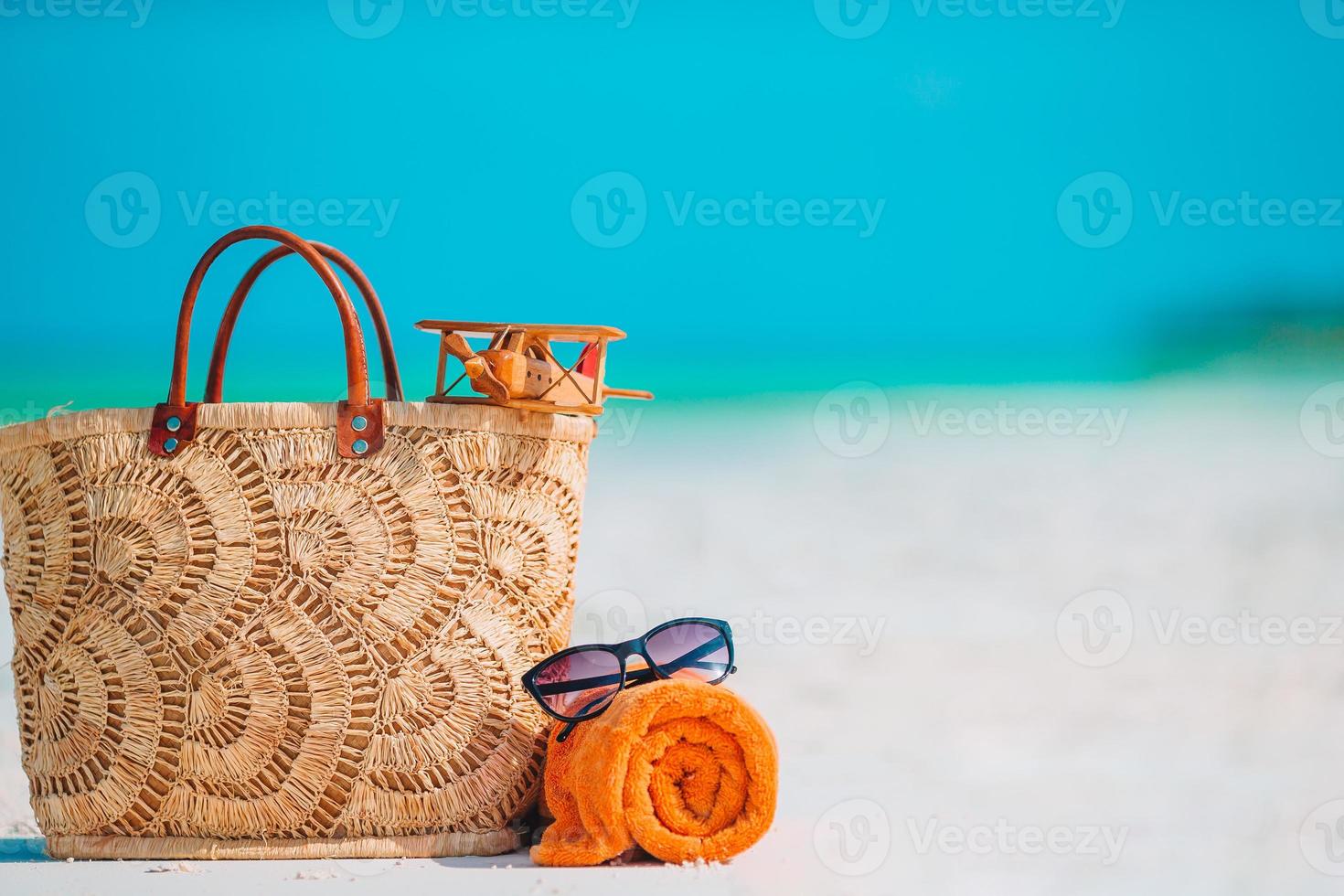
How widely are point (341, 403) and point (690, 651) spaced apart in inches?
16.0

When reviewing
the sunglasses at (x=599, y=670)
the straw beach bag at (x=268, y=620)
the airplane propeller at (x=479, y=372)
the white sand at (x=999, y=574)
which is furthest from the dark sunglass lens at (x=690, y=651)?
the white sand at (x=999, y=574)

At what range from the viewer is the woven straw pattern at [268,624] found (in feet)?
3.34

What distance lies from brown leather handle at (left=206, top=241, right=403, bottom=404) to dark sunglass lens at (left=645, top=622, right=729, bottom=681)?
370 millimetres

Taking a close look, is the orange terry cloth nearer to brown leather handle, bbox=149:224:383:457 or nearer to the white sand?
brown leather handle, bbox=149:224:383:457

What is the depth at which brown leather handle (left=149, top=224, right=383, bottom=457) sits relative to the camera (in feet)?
3.31

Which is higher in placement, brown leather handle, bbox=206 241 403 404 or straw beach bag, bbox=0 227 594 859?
brown leather handle, bbox=206 241 403 404

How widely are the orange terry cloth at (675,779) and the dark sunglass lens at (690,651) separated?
78mm

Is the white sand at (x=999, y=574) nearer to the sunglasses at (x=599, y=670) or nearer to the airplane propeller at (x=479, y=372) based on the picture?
the sunglasses at (x=599, y=670)

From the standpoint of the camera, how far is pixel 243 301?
111 centimetres

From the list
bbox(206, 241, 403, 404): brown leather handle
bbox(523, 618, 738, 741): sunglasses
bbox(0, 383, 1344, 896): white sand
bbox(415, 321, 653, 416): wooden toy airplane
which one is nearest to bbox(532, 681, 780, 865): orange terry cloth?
bbox(523, 618, 738, 741): sunglasses

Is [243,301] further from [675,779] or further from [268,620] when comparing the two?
[675,779]

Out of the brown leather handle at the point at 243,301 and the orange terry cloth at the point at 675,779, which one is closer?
the orange terry cloth at the point at 675,779

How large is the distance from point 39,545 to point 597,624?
4.75 feet

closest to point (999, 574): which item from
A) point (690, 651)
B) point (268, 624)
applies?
point (690, 651)
